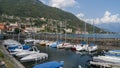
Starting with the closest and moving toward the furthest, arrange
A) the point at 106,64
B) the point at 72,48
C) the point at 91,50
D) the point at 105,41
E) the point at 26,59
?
1. the point at 106,64
2. the point at 26,59
3. the point at 91,50
4. the point at 72,48
5. the point at 105,41

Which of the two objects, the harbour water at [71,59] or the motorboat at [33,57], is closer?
the harbour water at [71,59]

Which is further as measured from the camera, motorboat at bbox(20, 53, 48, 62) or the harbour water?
motorboat at bbox(20, 53, 48, 62)

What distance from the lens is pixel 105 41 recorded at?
94.4 metres

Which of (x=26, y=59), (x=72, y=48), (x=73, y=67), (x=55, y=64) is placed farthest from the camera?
(x=72, y=48)

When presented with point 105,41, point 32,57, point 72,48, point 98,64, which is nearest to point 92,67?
point 98,64

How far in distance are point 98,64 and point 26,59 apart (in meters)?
16.8

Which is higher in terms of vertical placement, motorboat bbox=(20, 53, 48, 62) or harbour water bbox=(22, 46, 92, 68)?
motorboat bbox=(20, 53, 48, 62)

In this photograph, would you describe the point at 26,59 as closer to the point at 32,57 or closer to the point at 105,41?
the point at 32,57

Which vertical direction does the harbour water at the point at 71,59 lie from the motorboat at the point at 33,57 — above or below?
below

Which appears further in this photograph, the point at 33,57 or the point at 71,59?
the point at 71,59

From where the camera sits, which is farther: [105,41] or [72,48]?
[105,41]

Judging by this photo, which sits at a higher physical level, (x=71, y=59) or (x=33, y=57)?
(x=33, y=57)

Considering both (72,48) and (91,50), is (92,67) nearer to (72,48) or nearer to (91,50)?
(91,50)

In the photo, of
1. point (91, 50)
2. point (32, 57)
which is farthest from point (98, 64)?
point (91, 50)
